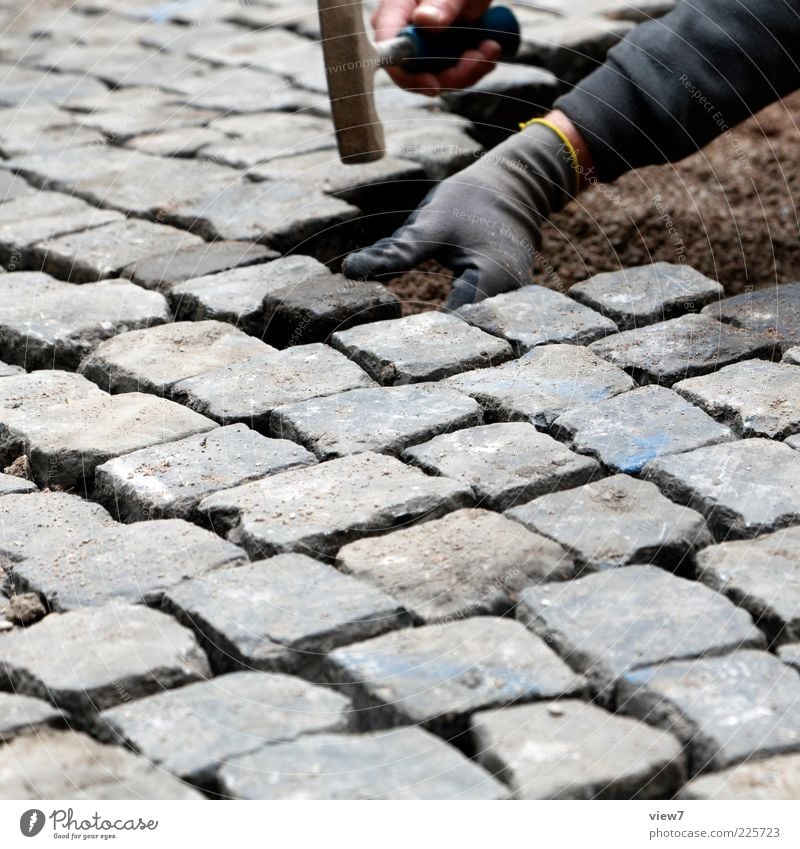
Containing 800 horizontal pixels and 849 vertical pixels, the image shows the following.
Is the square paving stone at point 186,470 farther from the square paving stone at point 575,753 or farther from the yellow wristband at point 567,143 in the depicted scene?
the yellow wristband at point 567,143

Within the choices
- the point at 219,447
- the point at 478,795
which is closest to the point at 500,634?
the point at 478,795

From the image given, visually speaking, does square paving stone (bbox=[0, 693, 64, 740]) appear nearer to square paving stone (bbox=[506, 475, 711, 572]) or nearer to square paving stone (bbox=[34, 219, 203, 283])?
square paving stone (bbox=[506, 475, 711, 572])

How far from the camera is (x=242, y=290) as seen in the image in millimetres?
2686

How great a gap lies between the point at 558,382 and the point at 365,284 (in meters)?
Answer: 0.59

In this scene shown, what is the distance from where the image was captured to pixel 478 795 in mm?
1330

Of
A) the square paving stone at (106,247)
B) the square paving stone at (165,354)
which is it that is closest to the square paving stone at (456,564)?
the square paving stone at (165,354)

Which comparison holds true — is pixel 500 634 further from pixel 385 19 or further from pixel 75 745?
pixel 385 19

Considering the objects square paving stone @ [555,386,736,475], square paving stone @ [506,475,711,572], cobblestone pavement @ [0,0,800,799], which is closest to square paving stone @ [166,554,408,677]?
cobblestone pavement @ [0,0,800,799]

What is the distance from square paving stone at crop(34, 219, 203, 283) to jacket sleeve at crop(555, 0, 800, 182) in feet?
3.37

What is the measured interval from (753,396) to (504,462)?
0.50m

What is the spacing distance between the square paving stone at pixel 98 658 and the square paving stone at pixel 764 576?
0.71 m

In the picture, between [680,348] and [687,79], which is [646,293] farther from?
[687,79]


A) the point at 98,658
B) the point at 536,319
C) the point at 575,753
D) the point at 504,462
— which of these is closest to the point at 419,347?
the point at 536,319
